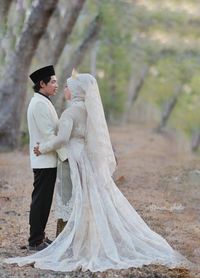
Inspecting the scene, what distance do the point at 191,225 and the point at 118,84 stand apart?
35.7 m

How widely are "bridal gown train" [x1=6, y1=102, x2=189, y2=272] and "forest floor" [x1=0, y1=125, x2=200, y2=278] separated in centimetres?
18

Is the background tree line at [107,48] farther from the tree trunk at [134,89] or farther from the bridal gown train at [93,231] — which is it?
the bridal gown train at [93,231]

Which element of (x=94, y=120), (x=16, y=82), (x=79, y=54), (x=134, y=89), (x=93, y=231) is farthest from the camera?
(x=134, y=89)

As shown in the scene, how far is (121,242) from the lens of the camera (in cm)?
729

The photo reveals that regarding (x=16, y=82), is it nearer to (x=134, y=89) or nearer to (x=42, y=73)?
(x=42, y=73)

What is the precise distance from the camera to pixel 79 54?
73.5ft

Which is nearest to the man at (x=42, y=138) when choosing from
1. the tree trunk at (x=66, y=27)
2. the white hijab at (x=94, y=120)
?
the white hijab at (x=94, y=120)

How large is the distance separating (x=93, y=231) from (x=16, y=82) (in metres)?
10.6

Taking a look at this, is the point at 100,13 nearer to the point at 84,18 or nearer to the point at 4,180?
the point at 84,18

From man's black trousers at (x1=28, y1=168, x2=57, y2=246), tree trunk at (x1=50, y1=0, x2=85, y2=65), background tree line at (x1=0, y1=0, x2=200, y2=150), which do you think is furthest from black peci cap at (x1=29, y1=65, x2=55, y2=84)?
tree trunk at (x1=50, y1=0, x2=85, y2=65)

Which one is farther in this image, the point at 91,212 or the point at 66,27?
the point at 66,27

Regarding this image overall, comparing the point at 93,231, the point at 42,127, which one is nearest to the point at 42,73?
the point at 42,127

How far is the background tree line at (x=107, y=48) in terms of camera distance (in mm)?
17297

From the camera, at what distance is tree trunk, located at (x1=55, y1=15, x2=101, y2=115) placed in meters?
21.6
